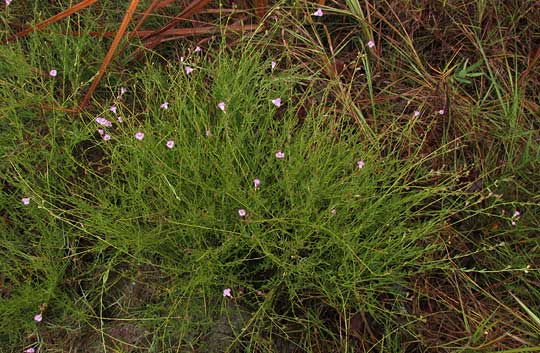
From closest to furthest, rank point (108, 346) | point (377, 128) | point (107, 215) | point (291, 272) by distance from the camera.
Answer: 1. point (291, 272)
2. point (108, 346)
3. point (107, 215)
4. point (377, 128)

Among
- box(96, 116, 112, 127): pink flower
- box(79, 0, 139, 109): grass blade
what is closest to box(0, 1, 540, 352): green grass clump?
box(96, 116, 112, 127): pink flower

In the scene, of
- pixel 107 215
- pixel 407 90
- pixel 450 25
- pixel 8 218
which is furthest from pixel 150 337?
pixel 450 25

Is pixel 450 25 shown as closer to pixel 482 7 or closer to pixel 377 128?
pixel 482 7

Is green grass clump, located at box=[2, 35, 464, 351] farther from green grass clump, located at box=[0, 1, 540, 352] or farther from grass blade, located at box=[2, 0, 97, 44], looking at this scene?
grass blade, located at box=[2, 0, 97, 44]

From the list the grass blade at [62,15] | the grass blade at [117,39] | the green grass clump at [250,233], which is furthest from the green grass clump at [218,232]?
the grass blade at [62,15]

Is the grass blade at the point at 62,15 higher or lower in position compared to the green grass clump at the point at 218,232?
higher

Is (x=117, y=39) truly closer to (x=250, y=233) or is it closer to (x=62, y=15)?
(x=62, y=15)

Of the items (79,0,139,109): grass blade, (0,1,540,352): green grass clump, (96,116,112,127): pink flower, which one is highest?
(79,0,139,109): grass blade

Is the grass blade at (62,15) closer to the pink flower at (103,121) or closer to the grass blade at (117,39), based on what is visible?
the grass blade at (117,39)

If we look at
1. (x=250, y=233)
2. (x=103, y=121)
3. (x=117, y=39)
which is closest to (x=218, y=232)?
(x=250, y=233)

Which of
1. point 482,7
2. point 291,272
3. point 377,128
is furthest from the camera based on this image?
point 482,7

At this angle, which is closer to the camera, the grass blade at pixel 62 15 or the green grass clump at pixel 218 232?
the green grass clump at pixel 218 232
